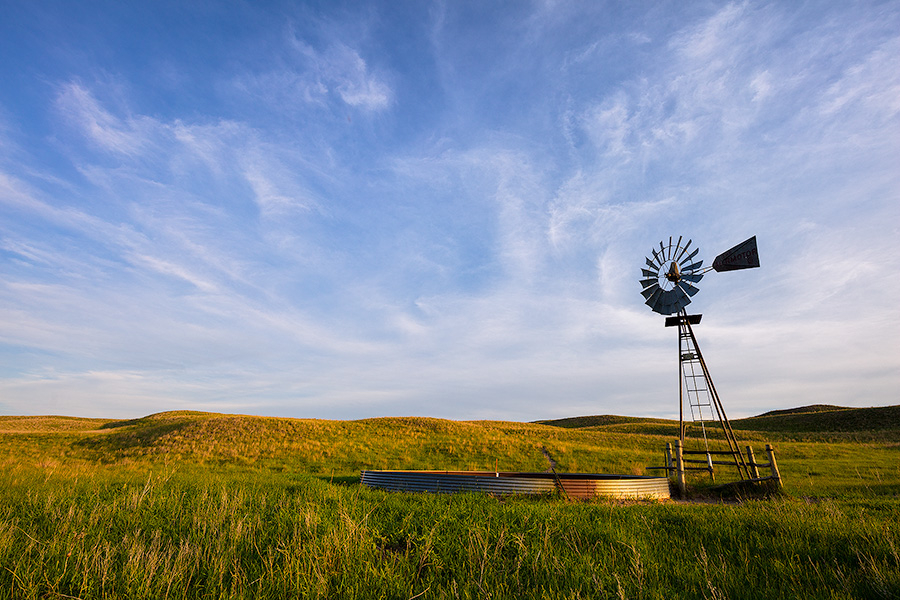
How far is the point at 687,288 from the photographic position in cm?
1812

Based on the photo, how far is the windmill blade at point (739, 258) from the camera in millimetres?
17297

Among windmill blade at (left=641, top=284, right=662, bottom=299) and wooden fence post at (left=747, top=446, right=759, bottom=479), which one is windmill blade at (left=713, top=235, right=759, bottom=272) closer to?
windmill blade at (left=641, top=284, right=662, bottom=299)

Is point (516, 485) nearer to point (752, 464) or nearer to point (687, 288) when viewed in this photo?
point (752, 464)

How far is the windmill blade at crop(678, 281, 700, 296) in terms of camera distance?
59.0 feet

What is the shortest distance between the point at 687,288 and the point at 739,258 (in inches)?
87.6

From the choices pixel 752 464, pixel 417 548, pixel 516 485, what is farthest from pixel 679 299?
pixel 417 548

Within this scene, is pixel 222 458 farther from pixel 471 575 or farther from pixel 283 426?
pixel 471 575

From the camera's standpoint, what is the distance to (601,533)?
666cm

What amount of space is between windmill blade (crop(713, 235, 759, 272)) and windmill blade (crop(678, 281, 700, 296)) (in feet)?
4.10

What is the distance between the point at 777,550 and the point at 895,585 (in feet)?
5.58

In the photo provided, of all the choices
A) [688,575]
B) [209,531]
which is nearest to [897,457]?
[688,575]

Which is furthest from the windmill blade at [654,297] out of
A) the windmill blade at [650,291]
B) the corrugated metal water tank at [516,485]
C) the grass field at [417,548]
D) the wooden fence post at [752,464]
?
the grass field at [417,548]

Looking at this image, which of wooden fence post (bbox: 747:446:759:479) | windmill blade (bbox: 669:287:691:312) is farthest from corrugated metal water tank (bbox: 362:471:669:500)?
windmill blade (bbox: 669:287:691:312)

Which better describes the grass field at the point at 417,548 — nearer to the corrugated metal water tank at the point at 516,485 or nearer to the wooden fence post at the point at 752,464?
the corrugated metal water tank at the point at 516,485
